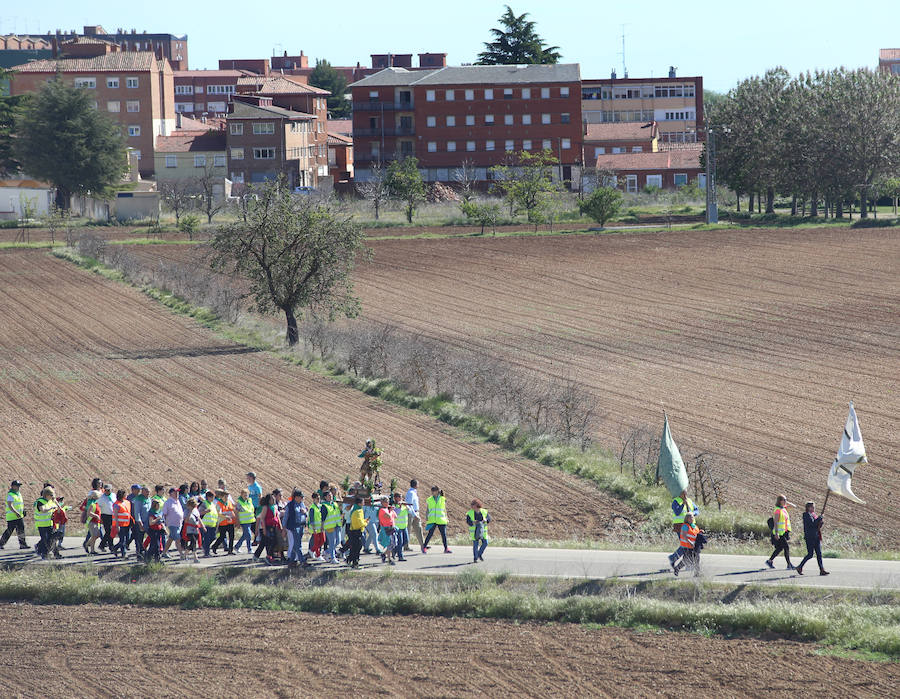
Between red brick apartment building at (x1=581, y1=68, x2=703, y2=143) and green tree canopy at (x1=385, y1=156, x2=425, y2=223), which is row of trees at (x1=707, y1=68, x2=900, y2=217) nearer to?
green tree canopy at (x1=385, y1=156, x2=425, y2=223)

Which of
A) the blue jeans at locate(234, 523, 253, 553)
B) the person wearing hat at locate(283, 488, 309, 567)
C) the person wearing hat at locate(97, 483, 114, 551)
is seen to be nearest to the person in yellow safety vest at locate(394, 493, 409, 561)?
the person wearing hat at locate(283, 488, 309, 567)

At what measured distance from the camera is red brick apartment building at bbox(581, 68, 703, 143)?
124250 millimetres

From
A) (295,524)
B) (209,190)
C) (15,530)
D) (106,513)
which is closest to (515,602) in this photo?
(295,524)

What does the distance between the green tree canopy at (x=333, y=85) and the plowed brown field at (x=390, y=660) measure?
145m

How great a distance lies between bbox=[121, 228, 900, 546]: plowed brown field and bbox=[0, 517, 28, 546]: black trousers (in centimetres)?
1274

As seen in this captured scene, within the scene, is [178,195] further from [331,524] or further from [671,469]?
[671,469]

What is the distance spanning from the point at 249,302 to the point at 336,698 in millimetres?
37478

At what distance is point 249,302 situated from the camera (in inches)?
1938

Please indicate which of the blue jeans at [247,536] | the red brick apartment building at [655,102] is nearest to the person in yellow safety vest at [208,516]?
the blue jeans at [247,536]

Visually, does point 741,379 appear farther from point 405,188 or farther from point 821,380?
point 405,188

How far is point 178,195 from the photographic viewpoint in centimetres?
8550

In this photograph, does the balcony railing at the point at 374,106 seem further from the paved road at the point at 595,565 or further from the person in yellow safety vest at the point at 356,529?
the person in yellow safety vest at the point at 356,529

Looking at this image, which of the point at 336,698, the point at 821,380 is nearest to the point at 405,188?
the point at 821,380

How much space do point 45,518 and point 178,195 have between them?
2788 inches
